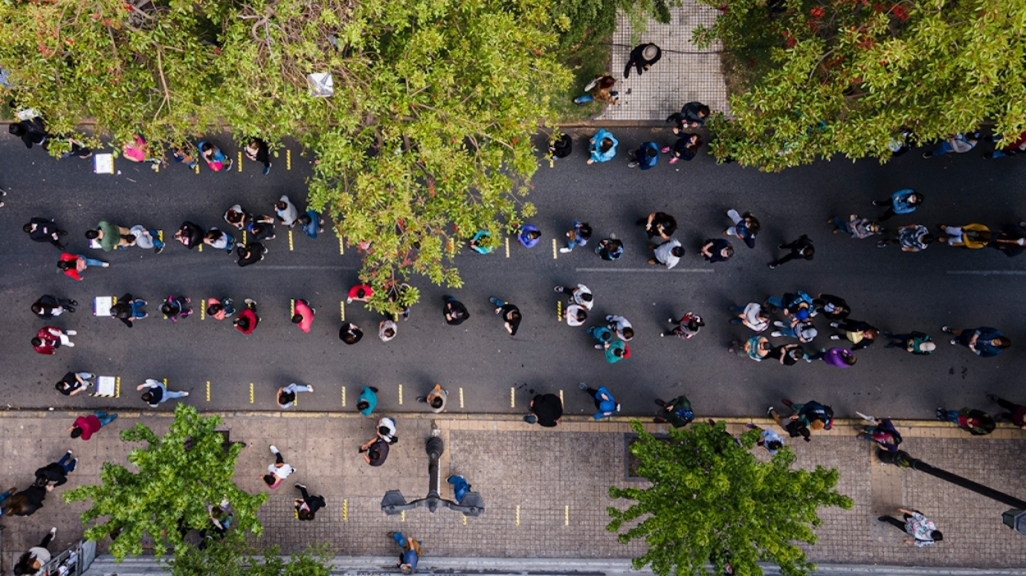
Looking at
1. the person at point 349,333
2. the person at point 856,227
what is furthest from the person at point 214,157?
the person at point 856,227

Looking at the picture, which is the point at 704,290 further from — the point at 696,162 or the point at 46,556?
the point at 46,556

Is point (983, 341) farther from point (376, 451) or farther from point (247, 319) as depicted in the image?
point (247, 319)

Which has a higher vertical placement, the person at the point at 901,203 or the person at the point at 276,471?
the person at the point at 901,203

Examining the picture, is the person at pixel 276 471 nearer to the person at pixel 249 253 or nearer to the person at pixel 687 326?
the person at pixel 249 253

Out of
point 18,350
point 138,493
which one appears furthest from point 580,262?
point 18,350

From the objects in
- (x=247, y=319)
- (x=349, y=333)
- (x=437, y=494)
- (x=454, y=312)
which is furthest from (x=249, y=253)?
(x=437, y=494)

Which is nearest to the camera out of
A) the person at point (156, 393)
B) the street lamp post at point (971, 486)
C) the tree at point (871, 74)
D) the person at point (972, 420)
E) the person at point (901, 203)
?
the tree at point (871, 74)

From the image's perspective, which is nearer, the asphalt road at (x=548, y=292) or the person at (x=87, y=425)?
the person at (x=87, y=425)

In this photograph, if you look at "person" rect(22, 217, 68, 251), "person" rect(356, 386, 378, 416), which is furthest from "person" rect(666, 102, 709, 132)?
"person" rect(22, 217, 68, 251)
